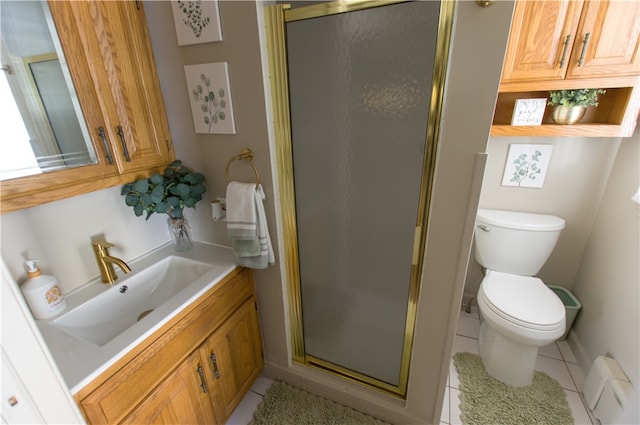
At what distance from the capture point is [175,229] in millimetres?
1435

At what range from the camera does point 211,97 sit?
121 cm

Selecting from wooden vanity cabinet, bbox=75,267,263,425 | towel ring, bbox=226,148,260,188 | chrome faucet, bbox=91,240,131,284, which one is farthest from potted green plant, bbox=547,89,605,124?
chrome faucet, bbox=91,240,131,284

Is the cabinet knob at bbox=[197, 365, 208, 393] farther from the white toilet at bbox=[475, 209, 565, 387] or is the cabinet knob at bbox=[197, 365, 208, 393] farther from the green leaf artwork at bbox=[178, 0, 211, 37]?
the white toilet at bbox=[475, 209, 565, 387]

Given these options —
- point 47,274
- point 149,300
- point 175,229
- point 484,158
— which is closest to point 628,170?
point 484,158

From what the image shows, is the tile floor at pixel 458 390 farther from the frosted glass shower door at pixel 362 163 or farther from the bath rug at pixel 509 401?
the frosted glass shower door at pixel 362 163

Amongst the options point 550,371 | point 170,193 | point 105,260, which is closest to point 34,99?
point 170,193

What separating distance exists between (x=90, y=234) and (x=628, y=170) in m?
2.66

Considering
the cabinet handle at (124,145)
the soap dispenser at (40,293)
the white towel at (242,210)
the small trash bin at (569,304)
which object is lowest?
the small trash bin at (569,304)

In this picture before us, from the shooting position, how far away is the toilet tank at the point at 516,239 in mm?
1679

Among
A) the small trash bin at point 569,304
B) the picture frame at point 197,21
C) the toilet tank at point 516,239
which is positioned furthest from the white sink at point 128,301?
the small trash bin at point 569,304

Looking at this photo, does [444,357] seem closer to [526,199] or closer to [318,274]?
[318,274]

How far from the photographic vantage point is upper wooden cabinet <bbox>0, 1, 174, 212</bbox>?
89 centimetres

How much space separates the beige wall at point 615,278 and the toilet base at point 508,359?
0.36 m

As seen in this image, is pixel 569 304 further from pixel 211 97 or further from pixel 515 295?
pixel 211 97
